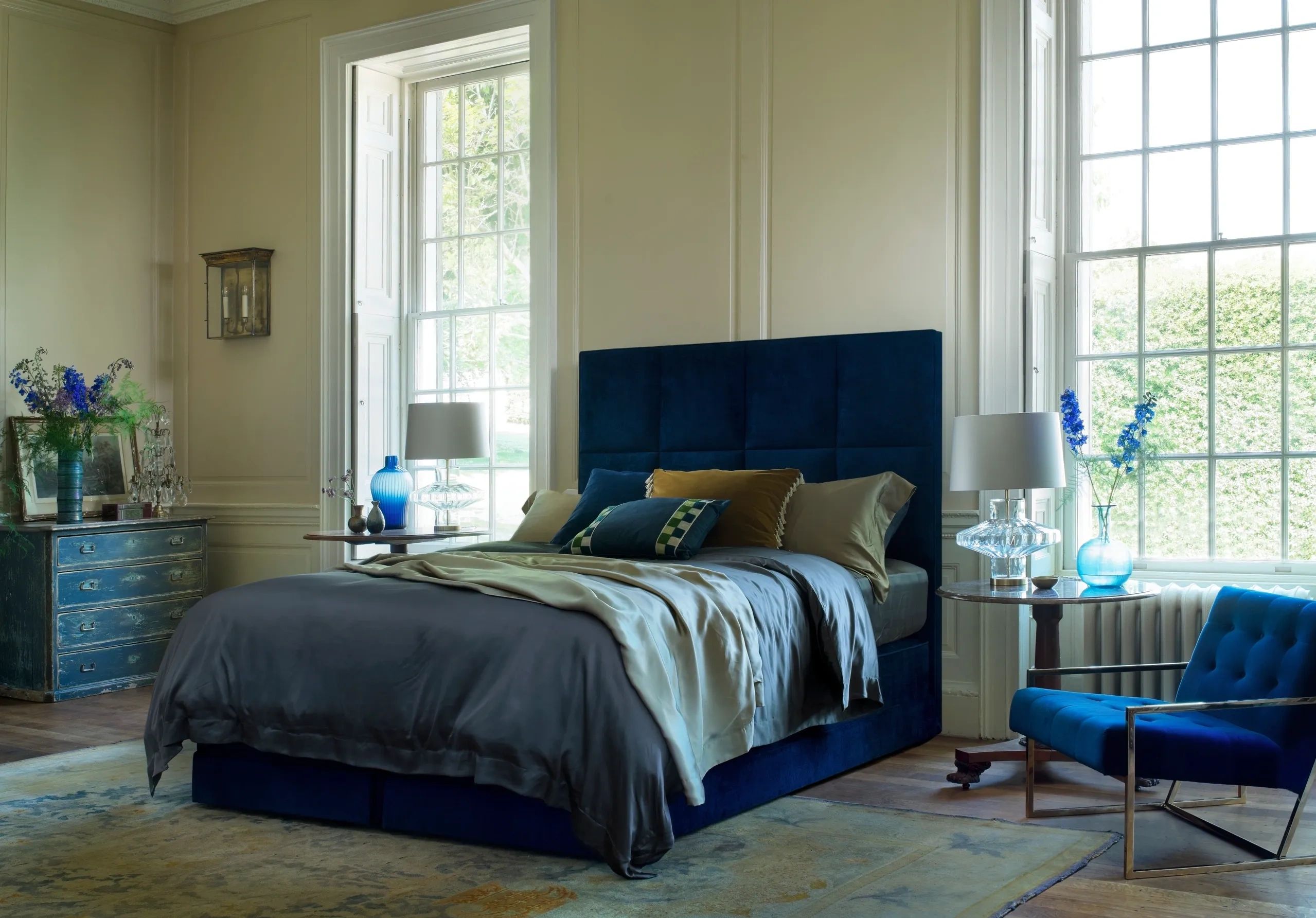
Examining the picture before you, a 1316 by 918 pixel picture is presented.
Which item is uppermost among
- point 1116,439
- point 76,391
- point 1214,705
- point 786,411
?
point 76,391

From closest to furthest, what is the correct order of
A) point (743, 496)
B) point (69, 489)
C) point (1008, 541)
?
point (1008, 541)
point (743, 496)
point (69, 489)

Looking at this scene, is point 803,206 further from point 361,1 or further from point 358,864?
point 358,864

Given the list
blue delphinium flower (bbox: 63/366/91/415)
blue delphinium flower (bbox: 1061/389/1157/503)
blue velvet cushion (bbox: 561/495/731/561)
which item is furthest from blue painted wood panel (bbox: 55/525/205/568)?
blue delphinium flower (bbox: 1061/389/1157/503)

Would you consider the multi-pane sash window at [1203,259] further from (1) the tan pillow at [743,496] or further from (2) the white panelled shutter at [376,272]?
(2) the white panelled shutter at [376,272]

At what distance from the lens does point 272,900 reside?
3.16 meters

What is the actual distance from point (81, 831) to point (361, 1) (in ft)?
15.3

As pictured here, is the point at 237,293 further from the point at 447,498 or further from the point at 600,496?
the point at 600,496

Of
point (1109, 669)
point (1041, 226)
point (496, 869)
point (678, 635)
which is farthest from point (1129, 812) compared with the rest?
point (1041, 226)

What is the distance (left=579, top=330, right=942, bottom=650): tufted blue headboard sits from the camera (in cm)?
525

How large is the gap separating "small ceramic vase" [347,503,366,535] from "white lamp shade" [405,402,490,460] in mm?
375

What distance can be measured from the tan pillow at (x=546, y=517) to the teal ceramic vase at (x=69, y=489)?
2504 millimetres

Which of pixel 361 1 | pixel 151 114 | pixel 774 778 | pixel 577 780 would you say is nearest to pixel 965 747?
pixel 774 778

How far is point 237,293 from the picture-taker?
24.0 feet

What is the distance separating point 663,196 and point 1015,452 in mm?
2279
